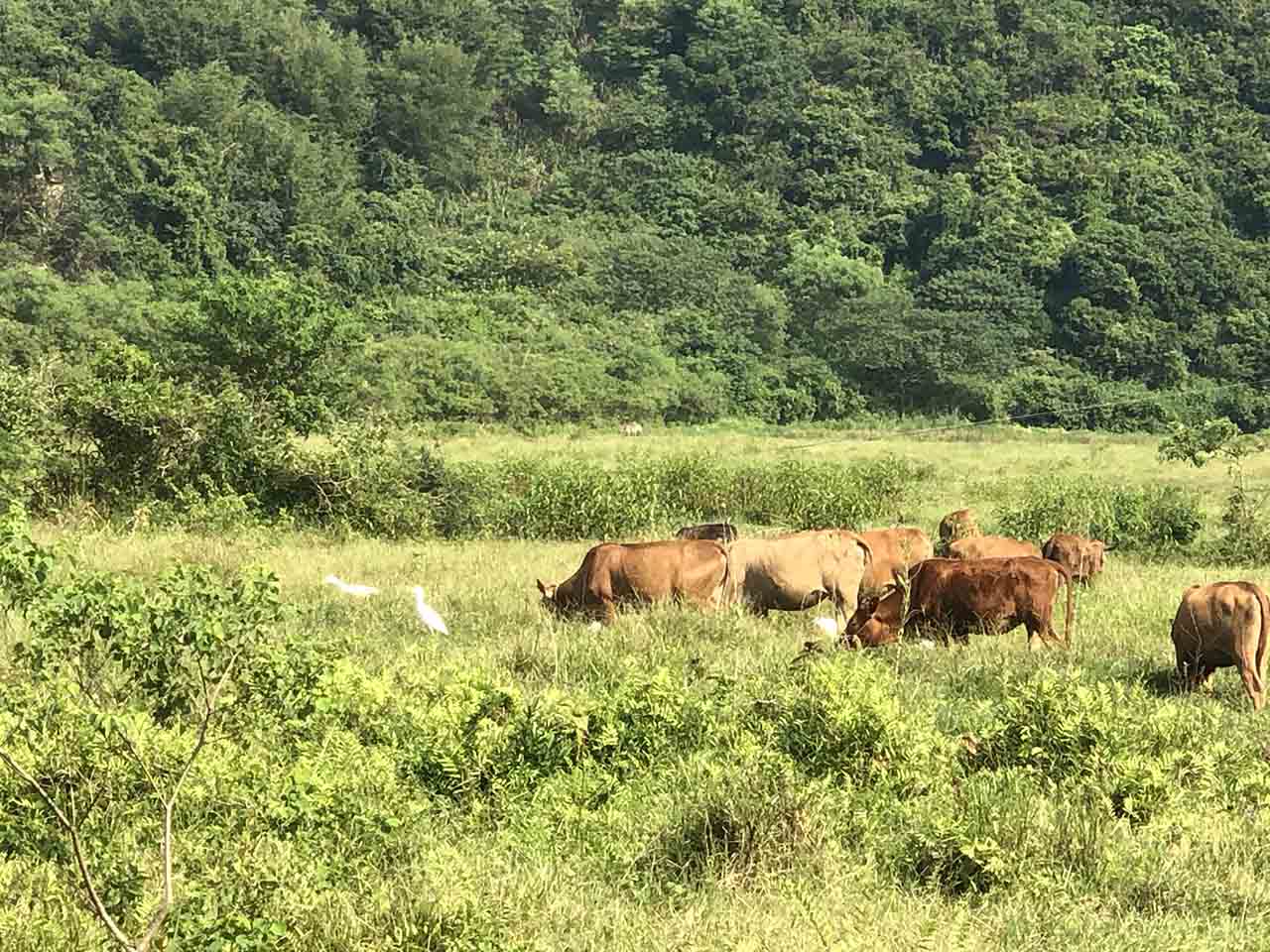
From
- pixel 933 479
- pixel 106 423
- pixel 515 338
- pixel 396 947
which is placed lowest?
pixel 515 338

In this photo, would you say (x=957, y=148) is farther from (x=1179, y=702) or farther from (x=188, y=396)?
(x=1179, y=702)

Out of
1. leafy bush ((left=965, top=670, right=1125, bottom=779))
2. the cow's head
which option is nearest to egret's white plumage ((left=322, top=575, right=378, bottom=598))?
Answer: the cow's head

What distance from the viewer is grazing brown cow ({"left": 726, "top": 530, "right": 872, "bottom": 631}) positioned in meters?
13.1

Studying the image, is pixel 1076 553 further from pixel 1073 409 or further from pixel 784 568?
pixel 1073 409

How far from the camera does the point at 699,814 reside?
21.7ft

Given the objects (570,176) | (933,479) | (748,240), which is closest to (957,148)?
(748,240)

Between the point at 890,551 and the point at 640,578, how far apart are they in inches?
124

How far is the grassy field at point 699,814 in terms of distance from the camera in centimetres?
548

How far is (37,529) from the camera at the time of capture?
17.0m

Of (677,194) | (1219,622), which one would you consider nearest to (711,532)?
(1219,622)

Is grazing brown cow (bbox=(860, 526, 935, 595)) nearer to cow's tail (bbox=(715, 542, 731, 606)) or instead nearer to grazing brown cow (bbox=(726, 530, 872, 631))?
grazing brown cow (bbox=(726, 530, 872, 631))

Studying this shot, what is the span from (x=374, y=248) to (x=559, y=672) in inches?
2503

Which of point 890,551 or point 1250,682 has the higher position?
point 1250,682

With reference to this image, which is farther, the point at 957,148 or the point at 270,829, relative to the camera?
the point at 957,148
